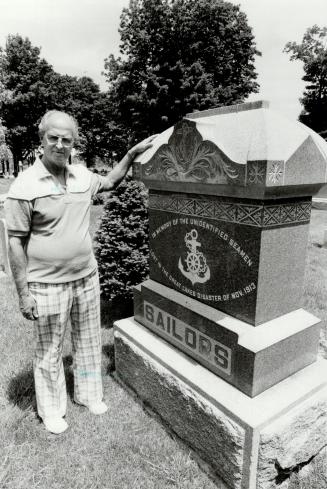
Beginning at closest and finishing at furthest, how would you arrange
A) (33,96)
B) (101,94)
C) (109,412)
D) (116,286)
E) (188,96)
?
(109,412) < (116,286) < (188,96) < (33,96) < (101,94)

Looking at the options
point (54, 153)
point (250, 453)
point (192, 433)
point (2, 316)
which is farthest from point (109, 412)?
point (2, 316)

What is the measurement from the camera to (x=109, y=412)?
2.96 meters

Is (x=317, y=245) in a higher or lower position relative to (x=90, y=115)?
lower

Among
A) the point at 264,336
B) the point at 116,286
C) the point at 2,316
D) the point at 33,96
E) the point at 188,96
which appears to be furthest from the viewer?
the point at 33,96

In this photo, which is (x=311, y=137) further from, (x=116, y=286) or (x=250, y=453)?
(x=116, y=286)

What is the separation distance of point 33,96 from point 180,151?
3606cm

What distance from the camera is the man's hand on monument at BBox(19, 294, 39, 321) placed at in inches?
96.3

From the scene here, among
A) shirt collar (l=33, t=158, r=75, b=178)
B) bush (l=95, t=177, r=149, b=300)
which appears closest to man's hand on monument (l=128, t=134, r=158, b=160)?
shirt collar (l=33, t=158, r=75, b=178)

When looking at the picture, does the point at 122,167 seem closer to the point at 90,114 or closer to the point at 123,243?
the point at 123,243

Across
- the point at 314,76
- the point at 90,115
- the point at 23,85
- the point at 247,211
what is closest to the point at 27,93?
the point at 23,85

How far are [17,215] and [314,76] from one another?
37.7m

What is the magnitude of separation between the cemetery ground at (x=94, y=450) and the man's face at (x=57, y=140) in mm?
1992

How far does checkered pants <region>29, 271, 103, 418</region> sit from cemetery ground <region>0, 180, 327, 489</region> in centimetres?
19

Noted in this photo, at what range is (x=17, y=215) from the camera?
7.63ft
